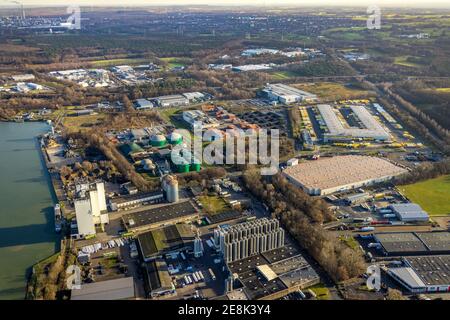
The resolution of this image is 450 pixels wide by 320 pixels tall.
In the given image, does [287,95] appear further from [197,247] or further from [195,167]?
[197,247]

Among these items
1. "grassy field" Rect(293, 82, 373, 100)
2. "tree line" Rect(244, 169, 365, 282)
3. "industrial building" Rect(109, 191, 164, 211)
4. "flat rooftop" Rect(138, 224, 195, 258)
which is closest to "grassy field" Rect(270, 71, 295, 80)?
"grassy field" Rect(293, 82, 373, 100)

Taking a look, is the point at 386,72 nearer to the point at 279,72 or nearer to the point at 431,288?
the point at 279,72

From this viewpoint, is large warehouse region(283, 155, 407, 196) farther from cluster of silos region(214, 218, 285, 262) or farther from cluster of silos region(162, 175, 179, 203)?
cluster of silos region(162, 175, 179, 203)

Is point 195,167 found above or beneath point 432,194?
above

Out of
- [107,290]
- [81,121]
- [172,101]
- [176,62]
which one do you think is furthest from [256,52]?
[107,290]

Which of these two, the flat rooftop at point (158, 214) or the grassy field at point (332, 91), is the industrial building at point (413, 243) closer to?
the flat rooftop at point (158, 214)

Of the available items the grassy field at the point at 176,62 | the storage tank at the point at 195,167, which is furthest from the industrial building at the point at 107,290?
the grassy field at the point at 176,62

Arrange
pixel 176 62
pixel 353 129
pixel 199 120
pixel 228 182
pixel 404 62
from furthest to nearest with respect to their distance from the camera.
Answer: pixel 176 62, pixel 404 62, pixel 199 120, pixel 353 129, pixel 228 182
